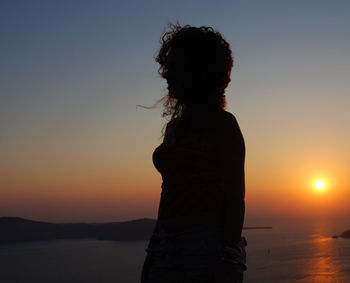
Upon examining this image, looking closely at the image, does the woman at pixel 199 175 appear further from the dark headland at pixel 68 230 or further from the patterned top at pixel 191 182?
the dark headland at pixel 68 230

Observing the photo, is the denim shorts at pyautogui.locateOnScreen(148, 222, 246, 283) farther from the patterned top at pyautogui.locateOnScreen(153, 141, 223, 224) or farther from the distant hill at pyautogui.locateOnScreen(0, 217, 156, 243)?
the distant hill at pyautogui.locateOnScreen(0, 217, 156, 243)

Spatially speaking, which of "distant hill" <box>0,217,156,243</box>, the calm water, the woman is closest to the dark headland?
"distant hill" <box>0,217,156,243</box>

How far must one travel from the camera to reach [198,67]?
1.86 meters

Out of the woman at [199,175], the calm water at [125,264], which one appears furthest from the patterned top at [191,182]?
the calm water at [125,264]

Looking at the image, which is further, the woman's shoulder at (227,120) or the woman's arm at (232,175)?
the woman's shoulder at (227,120)

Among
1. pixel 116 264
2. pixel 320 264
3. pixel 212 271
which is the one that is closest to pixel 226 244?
pixel 212 271

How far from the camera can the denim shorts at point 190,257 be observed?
157cm

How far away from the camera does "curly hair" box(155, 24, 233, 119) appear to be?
1863 millimetres

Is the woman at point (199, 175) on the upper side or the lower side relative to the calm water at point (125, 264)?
upper

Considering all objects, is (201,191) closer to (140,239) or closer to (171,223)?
(171,223)

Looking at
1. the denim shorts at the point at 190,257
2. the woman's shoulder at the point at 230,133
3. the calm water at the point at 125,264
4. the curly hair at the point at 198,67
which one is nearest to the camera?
the denim shorts at the point at 190,257

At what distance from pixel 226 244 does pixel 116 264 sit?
10654 cm

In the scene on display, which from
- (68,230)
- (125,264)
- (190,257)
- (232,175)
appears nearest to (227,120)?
(232,175)

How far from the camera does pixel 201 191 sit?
1.70 metres
